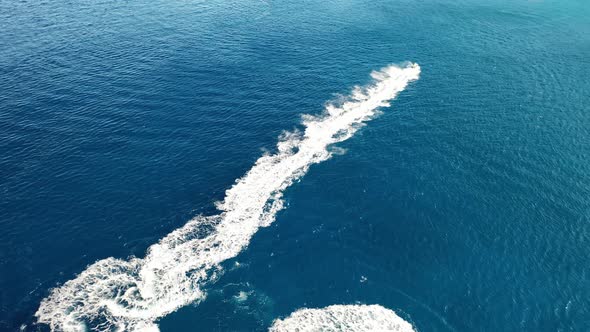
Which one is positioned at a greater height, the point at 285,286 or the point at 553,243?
the point at 553,243

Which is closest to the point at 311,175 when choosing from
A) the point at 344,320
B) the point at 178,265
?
the point at 178,265

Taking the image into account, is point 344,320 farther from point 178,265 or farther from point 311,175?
point 311,175

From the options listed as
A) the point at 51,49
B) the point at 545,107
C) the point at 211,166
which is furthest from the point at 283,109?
the point at 51,49

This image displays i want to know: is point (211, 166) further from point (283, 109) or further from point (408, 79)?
point (408, 79)

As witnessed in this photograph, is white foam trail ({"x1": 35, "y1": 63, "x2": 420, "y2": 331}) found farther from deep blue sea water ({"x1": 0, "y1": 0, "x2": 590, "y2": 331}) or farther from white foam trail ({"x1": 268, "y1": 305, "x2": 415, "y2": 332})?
white foam trail ({"x1": 268, "y1": 305, "x2": 415, "y2": 332})

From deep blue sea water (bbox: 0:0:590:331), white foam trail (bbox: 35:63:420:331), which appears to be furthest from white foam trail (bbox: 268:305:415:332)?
white foam trail (bbox: 35:63:420:331)

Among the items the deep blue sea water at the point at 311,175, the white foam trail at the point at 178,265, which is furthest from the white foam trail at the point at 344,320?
the white foam trail at the point at 178,265
